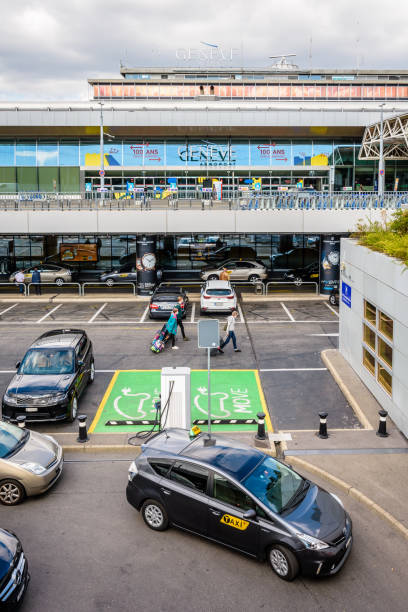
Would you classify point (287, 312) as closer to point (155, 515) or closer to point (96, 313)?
point (96, 313)

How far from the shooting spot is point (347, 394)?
1455cm

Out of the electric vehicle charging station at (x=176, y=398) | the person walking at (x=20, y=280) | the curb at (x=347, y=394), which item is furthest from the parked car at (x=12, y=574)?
the person walking at (x=20, y=280)

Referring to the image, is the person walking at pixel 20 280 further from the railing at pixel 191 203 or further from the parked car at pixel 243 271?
the parked car at pixel 243 271

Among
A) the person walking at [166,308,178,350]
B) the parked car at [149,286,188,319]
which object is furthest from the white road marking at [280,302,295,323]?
the person walking at [166,308,178,350]

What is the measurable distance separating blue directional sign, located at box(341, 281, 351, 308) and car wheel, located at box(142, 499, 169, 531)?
33.7 ft

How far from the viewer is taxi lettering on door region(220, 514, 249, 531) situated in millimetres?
7727

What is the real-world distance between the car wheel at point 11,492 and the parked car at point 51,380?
2.68m

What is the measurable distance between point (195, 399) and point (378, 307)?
5163mm

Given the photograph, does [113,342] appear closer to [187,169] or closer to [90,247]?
[90,247]

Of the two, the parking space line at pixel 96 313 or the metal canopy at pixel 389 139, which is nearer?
the parking space line at pixel 96 313

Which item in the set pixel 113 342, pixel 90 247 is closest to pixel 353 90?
pixel 90 247

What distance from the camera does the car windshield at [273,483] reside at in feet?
26.0

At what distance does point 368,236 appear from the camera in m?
15.7

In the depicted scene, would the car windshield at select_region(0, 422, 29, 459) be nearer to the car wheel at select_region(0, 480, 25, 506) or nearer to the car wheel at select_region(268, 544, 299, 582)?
the car wheel at select_region(0, 480, 25, 506)
